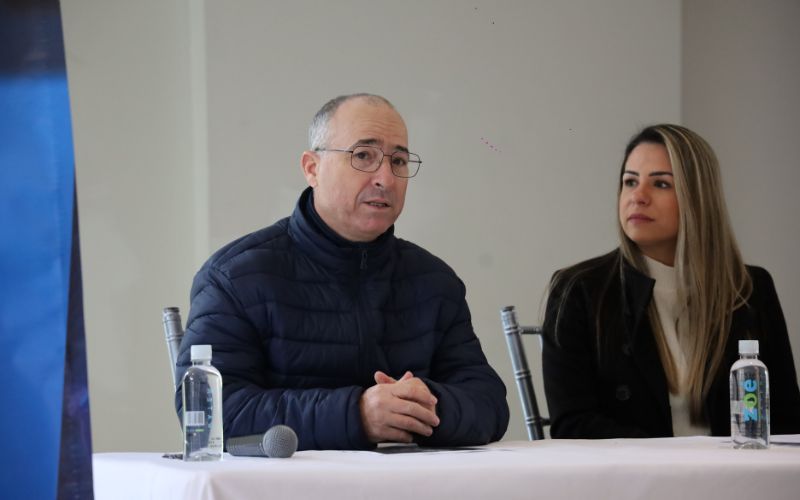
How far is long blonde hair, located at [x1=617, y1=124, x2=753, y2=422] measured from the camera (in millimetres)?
2707

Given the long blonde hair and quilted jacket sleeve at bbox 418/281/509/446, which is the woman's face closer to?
the long blonde hair

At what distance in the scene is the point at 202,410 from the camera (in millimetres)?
1660

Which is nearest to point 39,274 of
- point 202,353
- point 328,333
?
point 202,353

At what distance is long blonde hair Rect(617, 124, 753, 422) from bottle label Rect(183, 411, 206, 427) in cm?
146

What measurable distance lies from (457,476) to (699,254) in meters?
1.60

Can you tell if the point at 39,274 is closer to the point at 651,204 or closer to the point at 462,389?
the point at 462,389

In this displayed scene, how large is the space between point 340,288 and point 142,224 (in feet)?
5.19

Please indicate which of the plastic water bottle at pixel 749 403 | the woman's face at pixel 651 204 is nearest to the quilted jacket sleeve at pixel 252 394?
the plastic water bottle at pixel 749 403

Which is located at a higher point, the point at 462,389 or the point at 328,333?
the point at 328,333

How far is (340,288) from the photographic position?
2.20m

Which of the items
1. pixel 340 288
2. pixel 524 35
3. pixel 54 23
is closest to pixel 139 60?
pixel 524 35

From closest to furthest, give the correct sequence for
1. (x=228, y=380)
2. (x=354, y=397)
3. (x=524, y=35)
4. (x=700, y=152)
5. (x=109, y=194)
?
(x=354, y=397) → (x=228, y=380) → (x=700, y=152) → (x=109, y=194) → (x=524, y=35)

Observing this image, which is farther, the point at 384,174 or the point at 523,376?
the point at 523,376

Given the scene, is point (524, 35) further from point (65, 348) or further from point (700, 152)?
point (65, 348)
